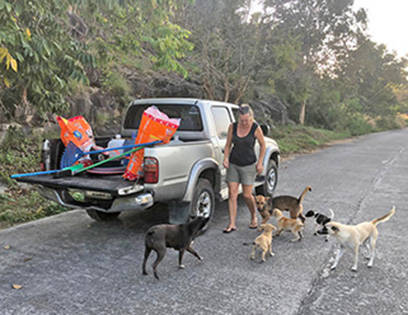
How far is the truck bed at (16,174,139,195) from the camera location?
4.05 metres

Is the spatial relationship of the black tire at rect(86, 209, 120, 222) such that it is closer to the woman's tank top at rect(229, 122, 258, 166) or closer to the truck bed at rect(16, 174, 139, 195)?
the truck bed at rect(16, 174, 139, 195)

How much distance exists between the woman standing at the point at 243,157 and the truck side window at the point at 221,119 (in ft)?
2.28

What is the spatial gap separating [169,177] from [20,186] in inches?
164

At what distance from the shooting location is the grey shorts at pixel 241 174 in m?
5.10

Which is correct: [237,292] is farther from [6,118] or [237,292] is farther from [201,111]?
[6,118]

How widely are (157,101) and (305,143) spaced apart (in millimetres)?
15611

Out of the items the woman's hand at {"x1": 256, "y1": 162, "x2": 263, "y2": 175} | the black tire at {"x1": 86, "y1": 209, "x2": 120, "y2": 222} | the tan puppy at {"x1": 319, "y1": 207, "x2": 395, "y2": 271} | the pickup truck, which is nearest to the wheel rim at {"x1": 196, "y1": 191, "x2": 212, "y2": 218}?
the pickup truck

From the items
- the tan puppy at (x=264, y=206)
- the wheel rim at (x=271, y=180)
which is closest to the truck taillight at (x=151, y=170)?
the tan puppy at (x=264, y=206)

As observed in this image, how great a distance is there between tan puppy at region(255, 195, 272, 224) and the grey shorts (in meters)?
0.26

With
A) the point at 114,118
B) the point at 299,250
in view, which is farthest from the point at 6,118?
the point at 299,250

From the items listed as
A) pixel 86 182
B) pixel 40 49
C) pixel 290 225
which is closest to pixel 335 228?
pixel 290 225

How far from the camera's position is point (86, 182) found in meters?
4.32

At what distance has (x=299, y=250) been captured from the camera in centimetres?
449

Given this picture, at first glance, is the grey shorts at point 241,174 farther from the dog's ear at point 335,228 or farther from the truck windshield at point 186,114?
the dog's ear at point 335,228
